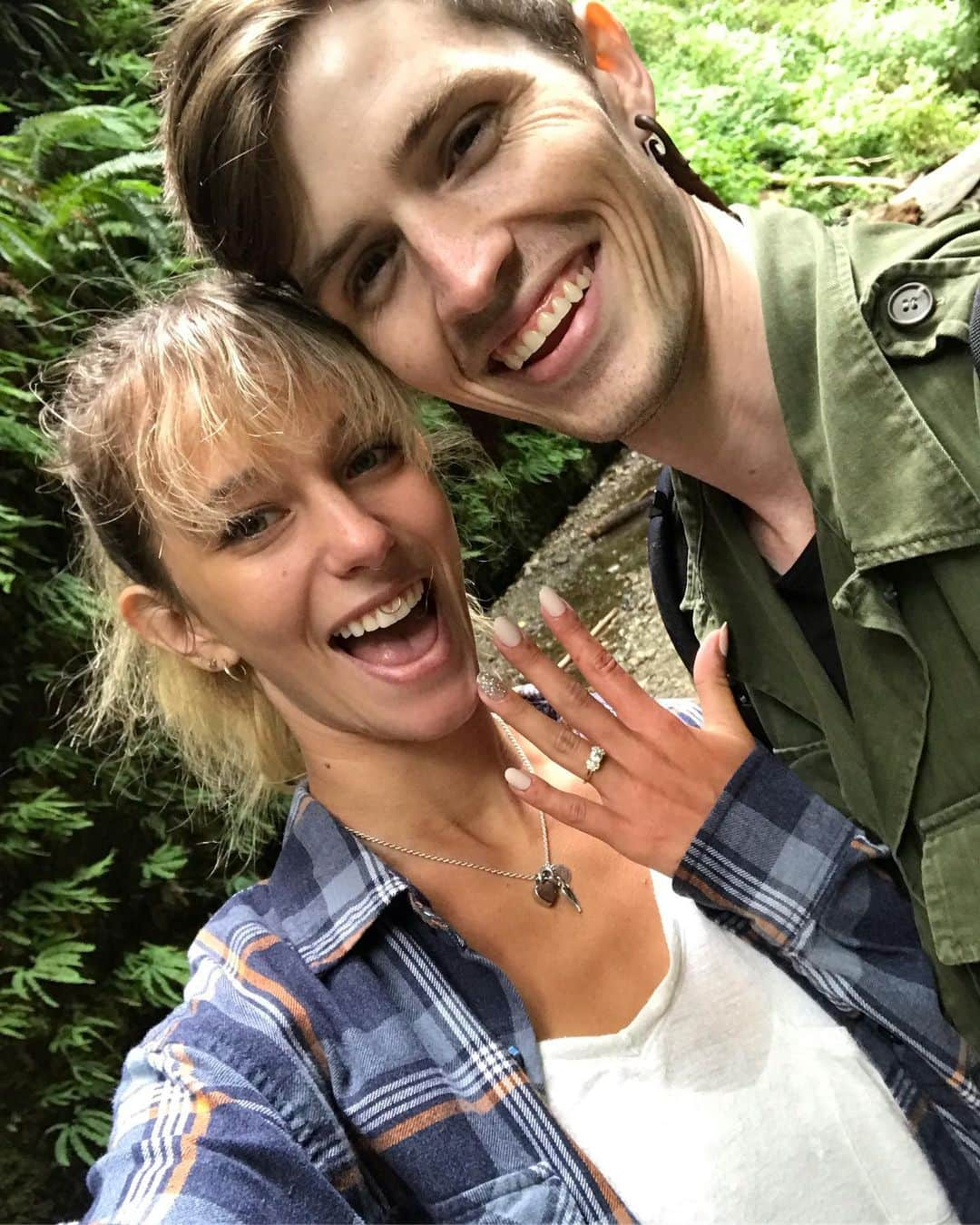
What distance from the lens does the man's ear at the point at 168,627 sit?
5.11 ft

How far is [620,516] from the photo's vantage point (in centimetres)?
454

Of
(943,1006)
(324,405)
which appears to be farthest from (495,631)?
(943,1006)

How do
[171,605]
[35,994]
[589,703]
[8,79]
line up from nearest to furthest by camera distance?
[589,703] → [171,605] → [35,994] → [8,79]

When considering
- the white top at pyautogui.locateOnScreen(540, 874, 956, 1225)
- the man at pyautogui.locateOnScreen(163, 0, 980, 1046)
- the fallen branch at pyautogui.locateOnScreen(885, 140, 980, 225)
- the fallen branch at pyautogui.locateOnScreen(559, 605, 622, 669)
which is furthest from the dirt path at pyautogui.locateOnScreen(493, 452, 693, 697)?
the fallen branch at pyautogui.locateOnScreen(885, 140, 980, 225)

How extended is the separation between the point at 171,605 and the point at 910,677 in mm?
1208

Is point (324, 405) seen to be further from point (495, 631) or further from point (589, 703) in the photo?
point (589, 703)

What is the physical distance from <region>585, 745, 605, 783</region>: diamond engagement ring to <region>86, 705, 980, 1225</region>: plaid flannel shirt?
196 mm

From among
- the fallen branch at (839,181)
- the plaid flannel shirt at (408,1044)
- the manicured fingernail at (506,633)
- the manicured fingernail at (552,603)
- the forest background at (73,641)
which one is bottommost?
the forest background at (73,641)

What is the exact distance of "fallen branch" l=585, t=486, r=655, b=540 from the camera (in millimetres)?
4516

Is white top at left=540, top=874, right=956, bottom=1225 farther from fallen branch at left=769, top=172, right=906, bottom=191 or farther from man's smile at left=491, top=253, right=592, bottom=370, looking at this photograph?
fallen branch at left=769, top=172, right=906, bottom=191

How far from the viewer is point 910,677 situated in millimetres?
1234

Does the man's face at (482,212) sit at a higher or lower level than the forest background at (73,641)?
higher

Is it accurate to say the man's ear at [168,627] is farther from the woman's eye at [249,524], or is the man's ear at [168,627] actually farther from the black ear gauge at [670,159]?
the black ear gauge at [670,159]

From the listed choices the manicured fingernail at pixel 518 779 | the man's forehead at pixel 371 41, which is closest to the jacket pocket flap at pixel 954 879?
the manicured fingernail at pixel 518 779
